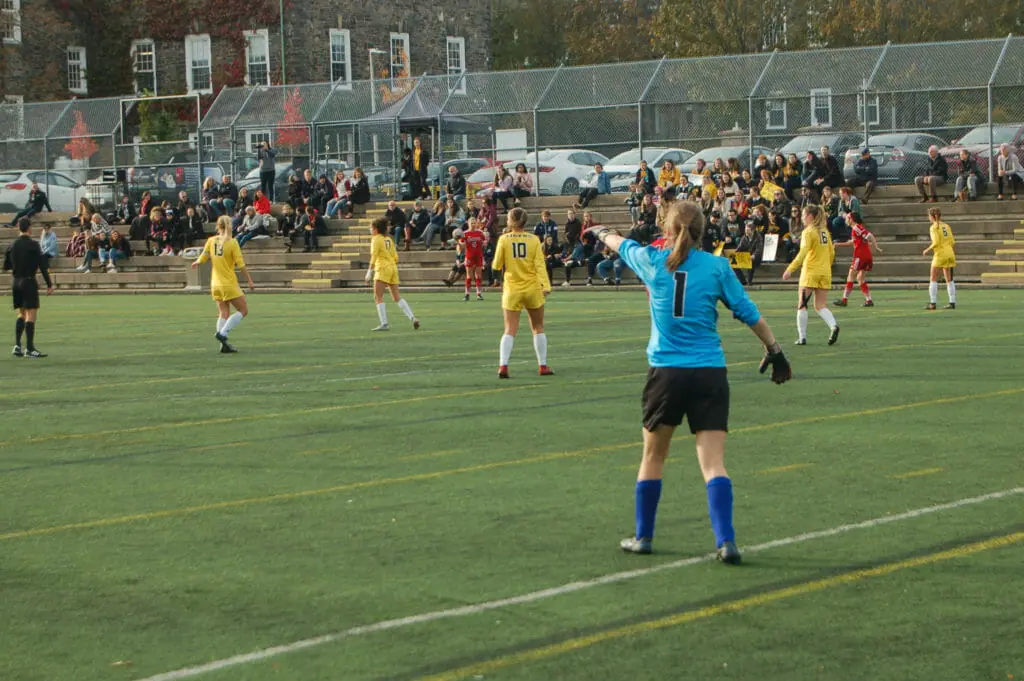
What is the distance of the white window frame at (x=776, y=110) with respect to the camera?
37.9 meters

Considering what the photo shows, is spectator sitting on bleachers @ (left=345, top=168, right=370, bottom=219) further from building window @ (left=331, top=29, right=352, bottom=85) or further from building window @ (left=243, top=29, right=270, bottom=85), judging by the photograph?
building window @ (left=331, top=29, right=352, bottom=85)

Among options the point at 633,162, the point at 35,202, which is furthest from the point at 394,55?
the point at 633,162

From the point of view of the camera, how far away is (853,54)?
37.4 meters

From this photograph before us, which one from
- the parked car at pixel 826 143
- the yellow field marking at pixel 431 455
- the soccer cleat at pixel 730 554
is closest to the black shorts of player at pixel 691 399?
the soccer cleat at pixel 730 554

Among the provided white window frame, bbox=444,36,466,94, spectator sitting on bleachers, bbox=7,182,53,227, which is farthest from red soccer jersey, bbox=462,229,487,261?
white window frame, bbox=444,36,466,94

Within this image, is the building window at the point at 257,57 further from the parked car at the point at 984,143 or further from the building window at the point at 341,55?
the parked car at the point at 984,143

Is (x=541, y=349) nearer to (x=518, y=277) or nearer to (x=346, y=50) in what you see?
(x=518, y=277)

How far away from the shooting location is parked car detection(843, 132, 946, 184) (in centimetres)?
3619

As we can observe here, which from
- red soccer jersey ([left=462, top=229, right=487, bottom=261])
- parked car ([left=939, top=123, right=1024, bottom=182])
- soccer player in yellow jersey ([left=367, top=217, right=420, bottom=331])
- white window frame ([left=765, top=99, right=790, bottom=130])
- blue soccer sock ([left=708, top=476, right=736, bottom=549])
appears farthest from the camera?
white window frame ([left=765, top=99, right=790, bottom=130])

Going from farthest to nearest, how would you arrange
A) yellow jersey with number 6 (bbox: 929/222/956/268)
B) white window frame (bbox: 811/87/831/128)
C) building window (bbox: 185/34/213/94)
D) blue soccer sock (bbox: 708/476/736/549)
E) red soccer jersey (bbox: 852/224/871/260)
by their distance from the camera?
building window (bbox: 185/34/213/94) < white window frame (bbox: 811/87/831/128) < red soccer jersey (bbox: 852/224/871/260) < yellow jersey with number 6 (bbox: 929/222/956/268) < blue soccer sock (bbox: 708/476/736/549)

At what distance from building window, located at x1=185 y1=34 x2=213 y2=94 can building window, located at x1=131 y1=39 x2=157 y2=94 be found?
5.04 feet

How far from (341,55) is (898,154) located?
3249 cm

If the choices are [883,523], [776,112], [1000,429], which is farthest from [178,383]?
[776,112]

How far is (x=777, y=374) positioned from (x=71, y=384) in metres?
11.4
